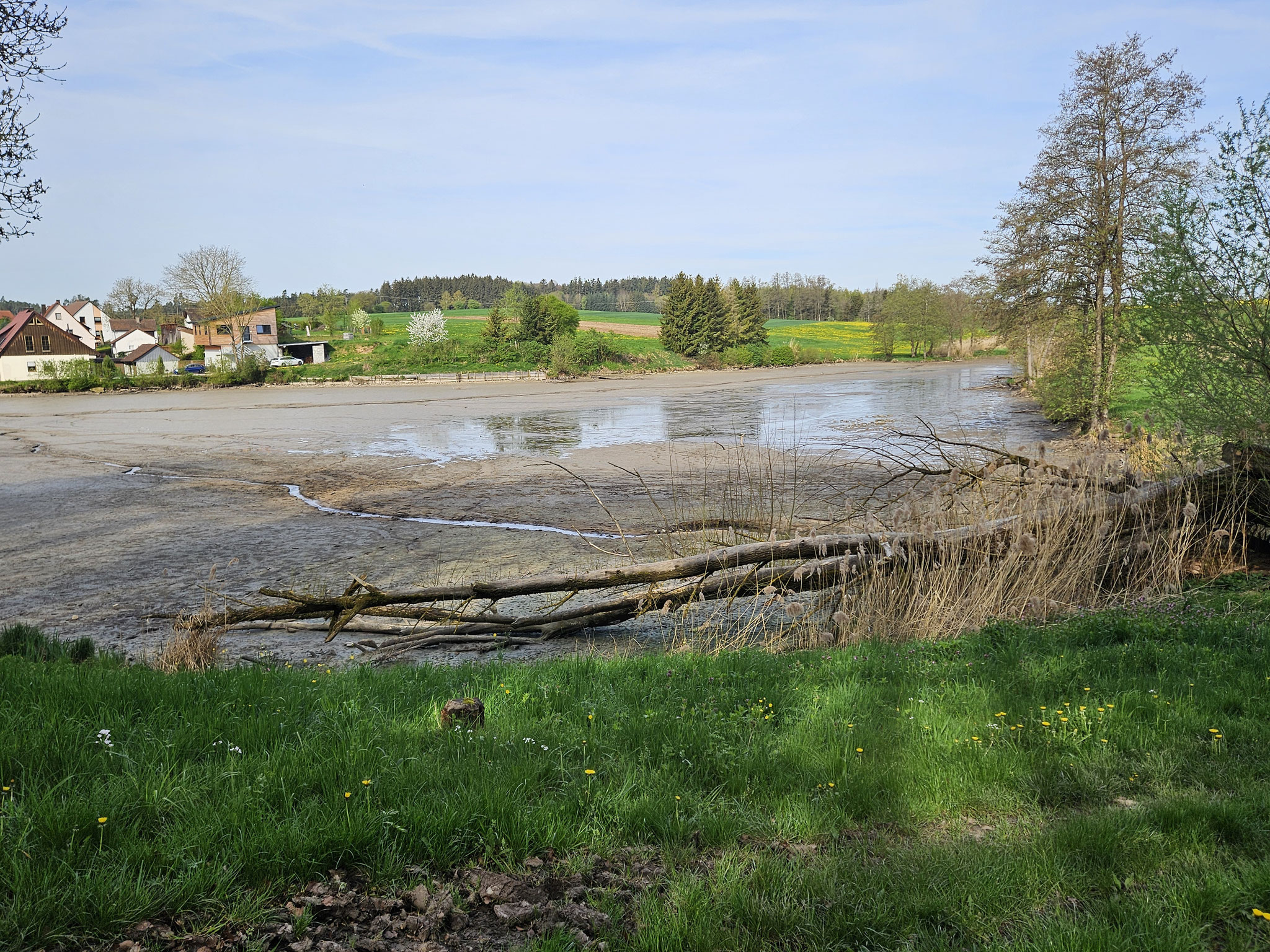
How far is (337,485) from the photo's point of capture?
1922 cm

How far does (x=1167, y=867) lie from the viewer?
341 cm

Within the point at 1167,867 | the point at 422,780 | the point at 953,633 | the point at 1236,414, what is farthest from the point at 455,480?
the point at 1167,867

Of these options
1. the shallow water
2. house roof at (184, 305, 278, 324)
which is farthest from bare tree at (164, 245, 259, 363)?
the shallow water

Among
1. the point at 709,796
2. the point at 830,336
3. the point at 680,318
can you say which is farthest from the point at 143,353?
the point at 709,796

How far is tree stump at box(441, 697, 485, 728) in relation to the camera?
4703mm

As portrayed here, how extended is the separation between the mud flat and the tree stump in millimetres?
3485

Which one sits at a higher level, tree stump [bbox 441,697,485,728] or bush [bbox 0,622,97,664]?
tree stump [bbox 441,697,485,728]

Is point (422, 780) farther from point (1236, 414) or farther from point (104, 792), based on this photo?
point (1236, 414)

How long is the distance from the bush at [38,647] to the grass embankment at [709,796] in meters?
1.35

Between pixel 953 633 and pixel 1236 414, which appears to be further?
A: pixel 1236 414

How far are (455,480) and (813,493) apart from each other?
8.21 meters

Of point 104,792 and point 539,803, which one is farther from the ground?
point 104,792

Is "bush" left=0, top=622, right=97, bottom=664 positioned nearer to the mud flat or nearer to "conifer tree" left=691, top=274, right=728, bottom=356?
the mud flat

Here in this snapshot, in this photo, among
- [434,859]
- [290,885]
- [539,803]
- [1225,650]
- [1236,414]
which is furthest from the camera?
[1236,414]
